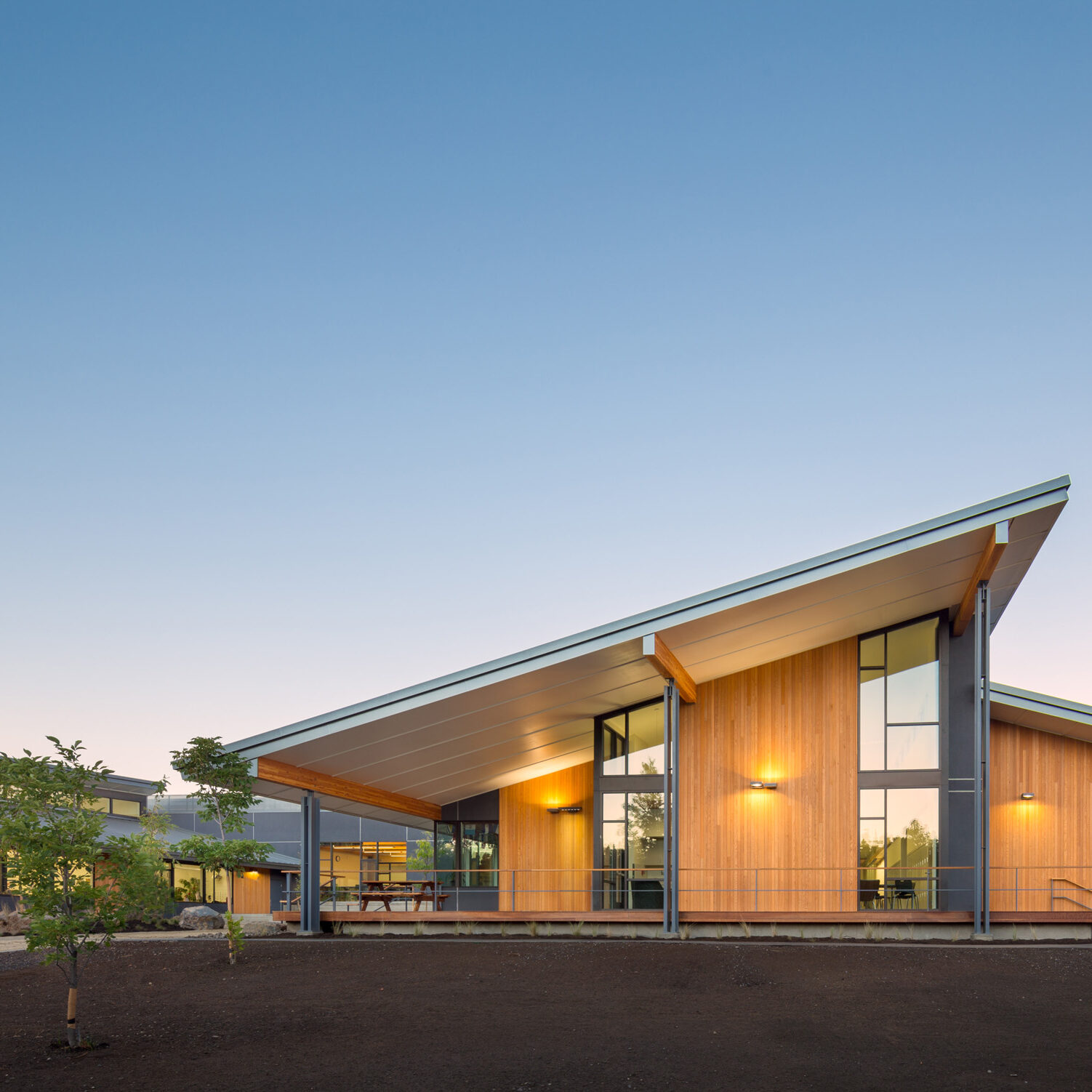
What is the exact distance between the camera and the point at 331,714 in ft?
43.3

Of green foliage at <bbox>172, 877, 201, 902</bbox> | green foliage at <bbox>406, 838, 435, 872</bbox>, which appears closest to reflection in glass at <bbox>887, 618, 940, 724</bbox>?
green foliage at <bbox>172, 877, 201, 902</bbox>

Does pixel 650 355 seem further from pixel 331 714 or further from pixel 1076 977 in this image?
pixel 1076 977

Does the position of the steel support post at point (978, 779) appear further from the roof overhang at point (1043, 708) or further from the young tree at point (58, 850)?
the young tree at point (58, 850)

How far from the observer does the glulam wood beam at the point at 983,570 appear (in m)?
13.6

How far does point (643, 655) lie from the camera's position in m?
14.2

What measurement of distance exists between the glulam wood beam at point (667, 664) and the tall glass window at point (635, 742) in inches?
40.6

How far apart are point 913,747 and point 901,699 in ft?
2.66

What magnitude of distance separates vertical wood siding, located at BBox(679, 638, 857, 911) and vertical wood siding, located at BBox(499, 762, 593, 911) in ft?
14.5

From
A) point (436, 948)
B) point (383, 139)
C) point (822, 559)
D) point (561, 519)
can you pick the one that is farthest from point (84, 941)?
point (561, 519)

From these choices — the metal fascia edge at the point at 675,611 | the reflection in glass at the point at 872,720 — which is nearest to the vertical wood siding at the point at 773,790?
the reflection in glass at the point at 872,720

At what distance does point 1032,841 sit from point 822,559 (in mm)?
8336

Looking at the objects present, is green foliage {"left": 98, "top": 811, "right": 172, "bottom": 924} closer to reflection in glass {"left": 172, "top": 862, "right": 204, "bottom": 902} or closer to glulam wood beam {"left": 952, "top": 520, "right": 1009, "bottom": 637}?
glulam wood beam {"left": 952, "top": 520, "right": 1009, "bottom": 637}

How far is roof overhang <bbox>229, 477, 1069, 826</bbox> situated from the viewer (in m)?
13.3

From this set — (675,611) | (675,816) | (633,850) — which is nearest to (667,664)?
(675,611)
